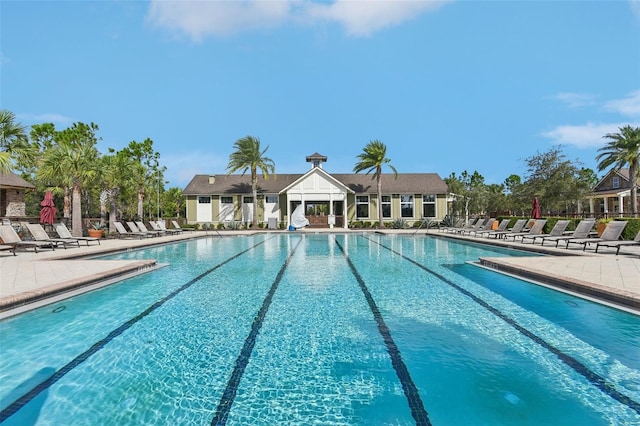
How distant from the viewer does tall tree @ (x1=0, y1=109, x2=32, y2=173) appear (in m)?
17.3

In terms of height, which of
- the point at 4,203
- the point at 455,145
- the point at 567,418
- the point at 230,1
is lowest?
the point at 567,418

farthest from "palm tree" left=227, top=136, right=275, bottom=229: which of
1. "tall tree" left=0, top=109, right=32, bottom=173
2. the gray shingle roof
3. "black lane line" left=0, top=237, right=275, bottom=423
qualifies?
"black lane line" left=0, top=237, right=275, bottom=423

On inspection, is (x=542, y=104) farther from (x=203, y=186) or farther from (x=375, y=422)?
(x=203, y=186)

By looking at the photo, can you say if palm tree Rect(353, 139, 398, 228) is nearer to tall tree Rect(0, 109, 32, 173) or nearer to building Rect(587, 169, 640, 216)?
building Rect(587, 169, 640, 216)

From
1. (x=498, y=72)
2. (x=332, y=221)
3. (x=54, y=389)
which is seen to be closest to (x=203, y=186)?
(x=332, y=221)

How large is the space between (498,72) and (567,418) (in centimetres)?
1613

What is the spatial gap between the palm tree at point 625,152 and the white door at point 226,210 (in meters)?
34.9

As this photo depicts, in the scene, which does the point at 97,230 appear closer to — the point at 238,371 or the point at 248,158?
the point at 248,158

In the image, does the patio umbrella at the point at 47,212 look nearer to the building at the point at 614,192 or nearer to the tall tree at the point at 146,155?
the tall tree at the point at 146,155

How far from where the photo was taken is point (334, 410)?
10.4 ft

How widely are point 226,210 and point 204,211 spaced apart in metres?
2.22

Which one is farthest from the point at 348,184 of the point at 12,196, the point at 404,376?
the point at 404,376

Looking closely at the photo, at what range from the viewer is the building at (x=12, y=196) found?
2766cm

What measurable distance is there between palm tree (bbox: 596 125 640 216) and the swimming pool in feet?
109
